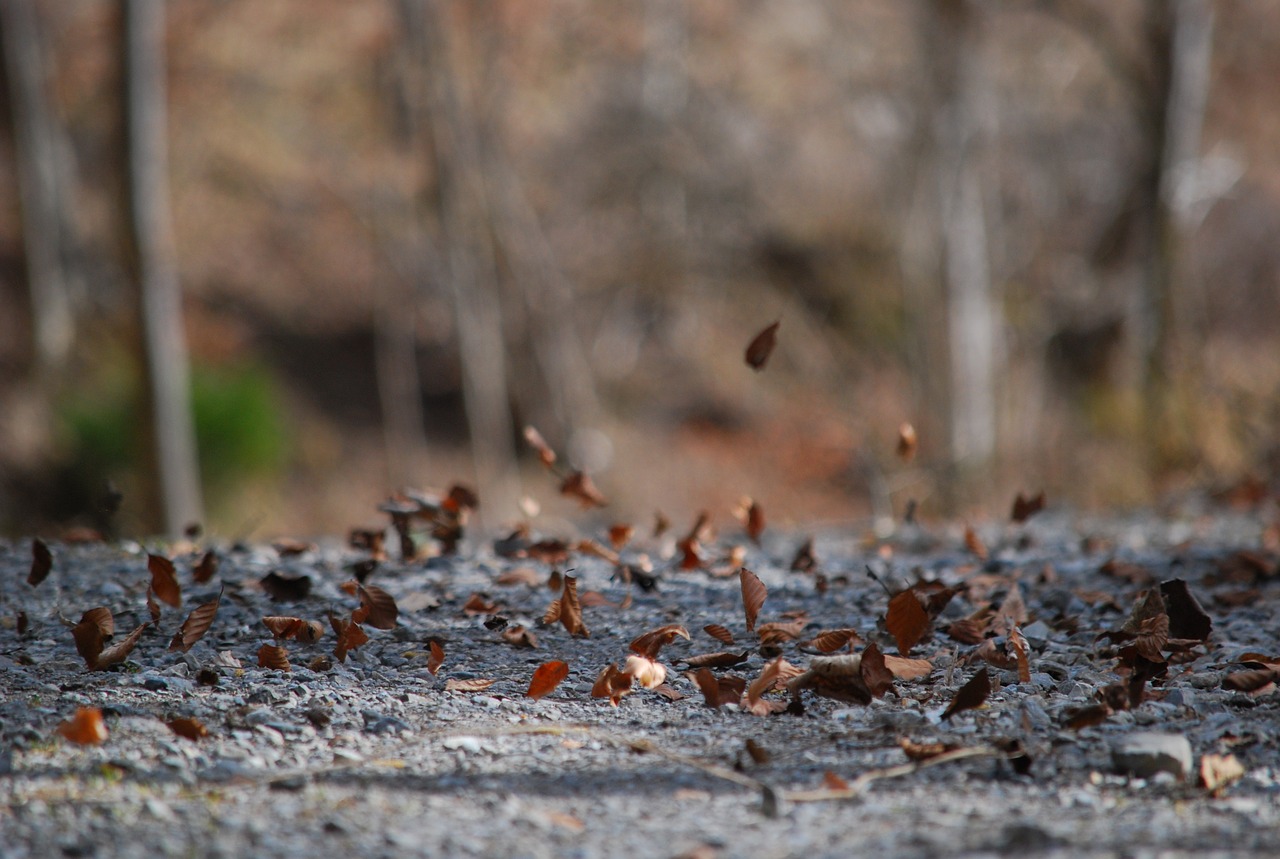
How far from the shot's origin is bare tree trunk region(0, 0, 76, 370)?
10555mm

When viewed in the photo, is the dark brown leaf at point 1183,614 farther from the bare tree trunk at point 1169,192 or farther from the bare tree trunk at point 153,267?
the bare tree trunk at point 153,267

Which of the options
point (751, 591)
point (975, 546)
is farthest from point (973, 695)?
point (975, 546)

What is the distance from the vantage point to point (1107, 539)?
396cm

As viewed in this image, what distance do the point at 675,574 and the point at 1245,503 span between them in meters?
3.00

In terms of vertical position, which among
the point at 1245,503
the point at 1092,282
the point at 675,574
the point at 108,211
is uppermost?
the point at 108,211

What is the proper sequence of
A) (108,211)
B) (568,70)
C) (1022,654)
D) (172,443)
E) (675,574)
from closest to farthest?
(1022,654) → (675,574) → (172,443) → (568,70) → (108,211)

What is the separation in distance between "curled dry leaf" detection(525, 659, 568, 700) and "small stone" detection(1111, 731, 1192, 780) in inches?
39.9

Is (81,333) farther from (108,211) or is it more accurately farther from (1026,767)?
(1026,767)

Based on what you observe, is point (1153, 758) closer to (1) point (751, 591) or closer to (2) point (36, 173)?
(1) point (751, 591)

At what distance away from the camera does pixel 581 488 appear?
317 centimetres

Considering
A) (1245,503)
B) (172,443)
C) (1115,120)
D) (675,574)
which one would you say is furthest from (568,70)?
(675,574)

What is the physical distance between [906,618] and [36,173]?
11.1m

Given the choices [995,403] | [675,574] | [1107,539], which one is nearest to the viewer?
[675,574]

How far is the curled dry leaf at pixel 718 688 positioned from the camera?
221cm
